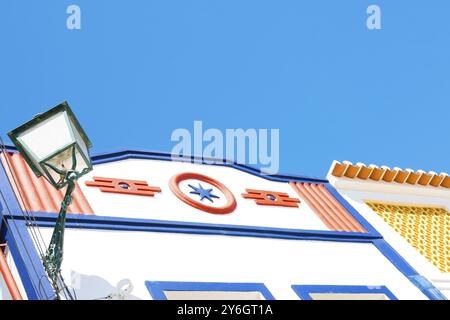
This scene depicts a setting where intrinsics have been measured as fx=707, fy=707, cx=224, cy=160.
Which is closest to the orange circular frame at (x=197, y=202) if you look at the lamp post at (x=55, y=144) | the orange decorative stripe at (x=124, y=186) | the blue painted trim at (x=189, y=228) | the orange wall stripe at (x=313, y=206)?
the orange decorative stripe at (x=124, y=186)

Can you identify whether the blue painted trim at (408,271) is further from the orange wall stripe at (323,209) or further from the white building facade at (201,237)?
the orange wall stripe at (323,209)

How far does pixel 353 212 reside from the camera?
898cm

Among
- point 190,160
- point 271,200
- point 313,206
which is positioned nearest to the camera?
point 271,200

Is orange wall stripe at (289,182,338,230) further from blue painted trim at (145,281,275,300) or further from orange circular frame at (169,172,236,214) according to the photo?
blue painted trim at (145,281,275,300)

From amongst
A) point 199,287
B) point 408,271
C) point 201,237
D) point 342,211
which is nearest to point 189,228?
point 201,237

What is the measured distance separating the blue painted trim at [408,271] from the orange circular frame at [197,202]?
1.82m

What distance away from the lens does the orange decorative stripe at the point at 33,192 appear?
22.2 feet

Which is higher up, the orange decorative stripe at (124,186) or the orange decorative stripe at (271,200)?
the orange decorative stripe at (124,186)

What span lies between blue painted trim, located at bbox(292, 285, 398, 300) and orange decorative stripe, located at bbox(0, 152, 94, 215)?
2.22m

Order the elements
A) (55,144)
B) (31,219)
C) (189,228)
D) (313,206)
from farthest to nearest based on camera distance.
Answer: (313,206), (189,228), (31,219), (55,144)

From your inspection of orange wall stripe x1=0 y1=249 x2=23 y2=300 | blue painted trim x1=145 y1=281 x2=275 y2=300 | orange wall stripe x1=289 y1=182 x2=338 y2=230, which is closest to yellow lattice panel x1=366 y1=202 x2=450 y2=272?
orange wall stripe x1=289 y1=182 x2=338 y2=230

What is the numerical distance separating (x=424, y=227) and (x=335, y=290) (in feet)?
8.61

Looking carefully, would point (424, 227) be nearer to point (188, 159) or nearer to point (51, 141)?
point (188, 159)
